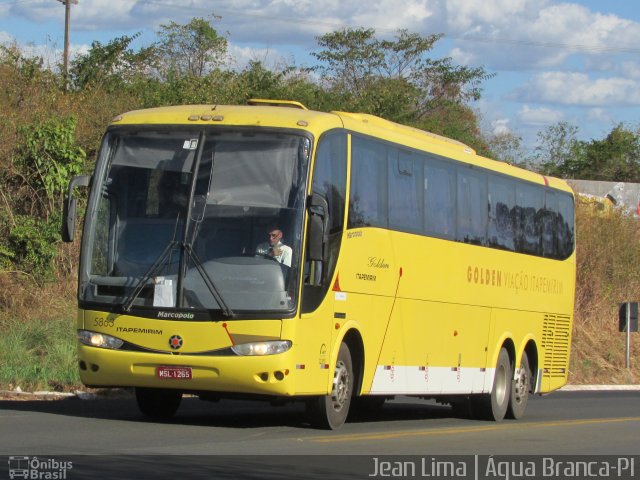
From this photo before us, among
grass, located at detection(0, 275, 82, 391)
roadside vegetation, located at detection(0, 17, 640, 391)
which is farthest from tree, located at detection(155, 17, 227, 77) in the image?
grass, located at detection(0, 275, 82, 391)

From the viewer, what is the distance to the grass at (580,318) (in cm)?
2081

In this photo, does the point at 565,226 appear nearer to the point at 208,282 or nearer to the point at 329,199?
the point at 329,199

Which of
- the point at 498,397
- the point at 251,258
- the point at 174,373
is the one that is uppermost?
the point at 251,258

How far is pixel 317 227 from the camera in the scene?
13617 millimetres

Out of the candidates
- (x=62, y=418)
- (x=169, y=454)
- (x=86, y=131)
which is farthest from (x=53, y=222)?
(x=169, y=454)

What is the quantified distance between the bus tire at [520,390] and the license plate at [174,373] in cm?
802

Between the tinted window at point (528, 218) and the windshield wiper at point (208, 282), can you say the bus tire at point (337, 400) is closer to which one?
the windshield wiper at point (208, 282)

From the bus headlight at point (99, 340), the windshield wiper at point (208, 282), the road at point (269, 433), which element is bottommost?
the road at point (269, 433)

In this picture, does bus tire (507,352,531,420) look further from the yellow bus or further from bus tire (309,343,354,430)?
bus tire (309,343,354,430)

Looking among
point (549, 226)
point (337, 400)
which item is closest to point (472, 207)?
Answer: point (549, 226)

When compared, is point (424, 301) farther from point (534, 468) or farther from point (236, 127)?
point (534, 468)

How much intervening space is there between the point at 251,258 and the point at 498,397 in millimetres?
7469

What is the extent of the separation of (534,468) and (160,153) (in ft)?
18.1

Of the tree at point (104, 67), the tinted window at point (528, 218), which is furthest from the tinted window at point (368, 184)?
the tree at point (104, 67)
